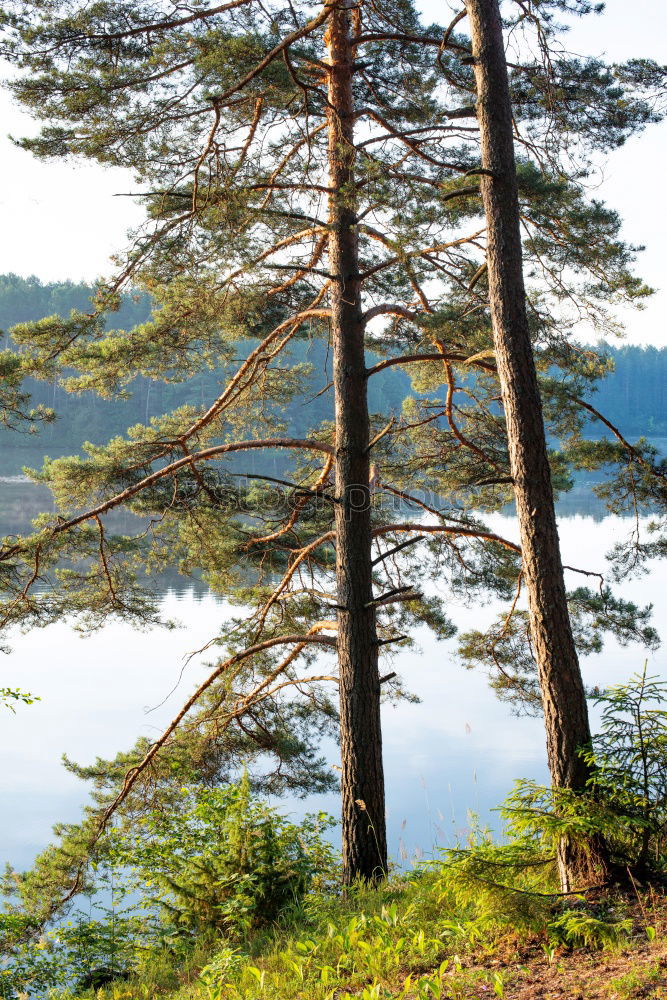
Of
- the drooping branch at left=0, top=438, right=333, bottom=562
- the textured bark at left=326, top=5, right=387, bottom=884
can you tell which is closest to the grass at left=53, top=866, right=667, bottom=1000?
the textured bark at left=326, top=5, right=387, bottom=884

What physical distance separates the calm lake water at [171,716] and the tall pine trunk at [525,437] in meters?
3.69

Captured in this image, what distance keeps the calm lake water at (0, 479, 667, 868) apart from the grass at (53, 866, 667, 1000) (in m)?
4.22

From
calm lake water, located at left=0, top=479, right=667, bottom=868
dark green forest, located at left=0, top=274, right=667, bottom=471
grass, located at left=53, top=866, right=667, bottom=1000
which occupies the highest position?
dark green forest, located at left=0, top=274, right=667, bottom=471

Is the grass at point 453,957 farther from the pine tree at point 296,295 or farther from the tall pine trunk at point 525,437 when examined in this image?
the pine tree at point 296,295

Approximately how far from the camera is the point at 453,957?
3758mm

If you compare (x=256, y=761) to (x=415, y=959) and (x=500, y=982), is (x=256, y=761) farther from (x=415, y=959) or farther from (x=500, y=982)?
(x=500, y=982)

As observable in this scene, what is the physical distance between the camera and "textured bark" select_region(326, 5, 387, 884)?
613 cm

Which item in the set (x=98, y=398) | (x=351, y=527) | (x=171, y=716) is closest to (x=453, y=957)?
(x=351, y=527)

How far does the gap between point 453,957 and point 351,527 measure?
10.9 feet

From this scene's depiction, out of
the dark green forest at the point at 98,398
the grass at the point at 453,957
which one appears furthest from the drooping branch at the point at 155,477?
the dark green forest at the point at 98,398

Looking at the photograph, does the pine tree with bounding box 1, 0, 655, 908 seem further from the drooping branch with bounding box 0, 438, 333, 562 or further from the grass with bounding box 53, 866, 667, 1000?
the grass with bounding box 53, 866, 667, 1000

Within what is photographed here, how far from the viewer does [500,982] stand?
10.7 ft

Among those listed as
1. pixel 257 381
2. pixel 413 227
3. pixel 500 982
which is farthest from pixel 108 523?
pixel 500 982

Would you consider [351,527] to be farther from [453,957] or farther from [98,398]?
[98,398]
